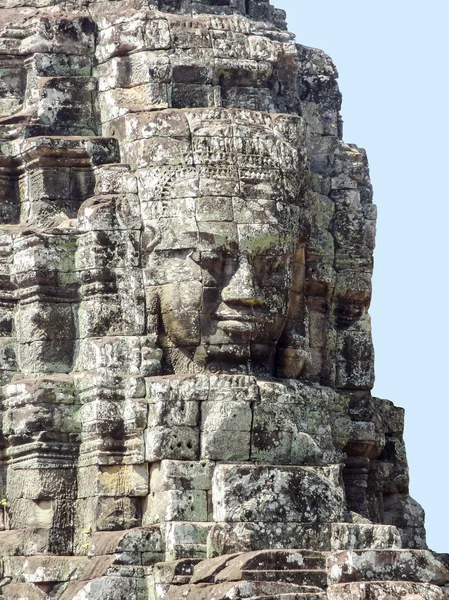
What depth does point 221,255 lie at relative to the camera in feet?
103

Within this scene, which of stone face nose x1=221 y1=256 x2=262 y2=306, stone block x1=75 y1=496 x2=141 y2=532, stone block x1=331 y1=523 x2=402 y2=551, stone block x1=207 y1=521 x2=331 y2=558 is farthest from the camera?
stone face nose x1=221 y1=256 x2=262 y2=306

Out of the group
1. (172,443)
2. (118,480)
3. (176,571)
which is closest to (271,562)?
(176,571)

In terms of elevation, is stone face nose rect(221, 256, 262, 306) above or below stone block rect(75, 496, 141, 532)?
above

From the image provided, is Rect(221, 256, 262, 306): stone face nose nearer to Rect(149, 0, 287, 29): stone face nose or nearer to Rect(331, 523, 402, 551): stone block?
Rect(331, 523, 402, 551): stone block

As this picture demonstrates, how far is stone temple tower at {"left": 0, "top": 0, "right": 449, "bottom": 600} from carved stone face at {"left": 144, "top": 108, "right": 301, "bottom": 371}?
0.03 m

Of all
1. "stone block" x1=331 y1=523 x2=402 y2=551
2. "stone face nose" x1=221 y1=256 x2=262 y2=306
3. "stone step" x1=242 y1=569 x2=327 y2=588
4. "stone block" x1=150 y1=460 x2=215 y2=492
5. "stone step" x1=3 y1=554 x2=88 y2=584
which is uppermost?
"stone face nose" x1=221 y1=256 x2=262 y2=306

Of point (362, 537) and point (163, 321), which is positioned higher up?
point (163, 321)

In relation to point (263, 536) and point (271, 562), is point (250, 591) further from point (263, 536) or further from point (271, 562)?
point (263, 536)

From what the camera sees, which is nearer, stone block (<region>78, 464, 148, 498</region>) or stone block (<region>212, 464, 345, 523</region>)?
stone block (<region>212, 464, 345, 523</region>)

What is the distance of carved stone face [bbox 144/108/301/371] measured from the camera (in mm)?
31312

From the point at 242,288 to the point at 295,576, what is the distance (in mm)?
3742

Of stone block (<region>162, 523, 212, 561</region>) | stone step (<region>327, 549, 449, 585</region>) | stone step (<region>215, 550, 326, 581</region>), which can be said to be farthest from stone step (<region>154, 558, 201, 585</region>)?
stone step (<region>327, 549, 449, 585</region>)

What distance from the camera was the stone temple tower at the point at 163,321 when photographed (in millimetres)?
30469

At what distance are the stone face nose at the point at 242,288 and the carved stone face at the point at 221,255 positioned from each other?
1 cm
